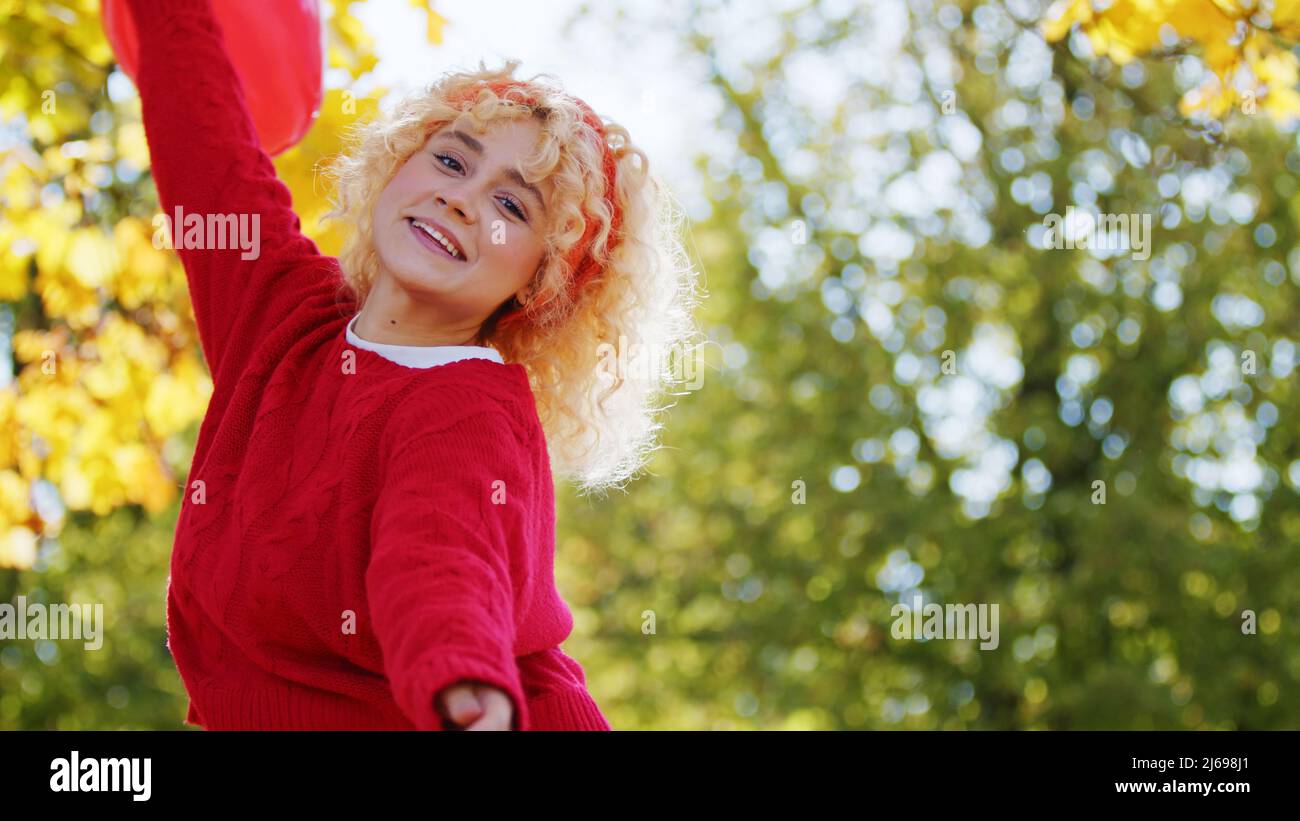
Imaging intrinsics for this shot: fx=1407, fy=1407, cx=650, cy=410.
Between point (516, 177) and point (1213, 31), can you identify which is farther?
point (1213, 31)

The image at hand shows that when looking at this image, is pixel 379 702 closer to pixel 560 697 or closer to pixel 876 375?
pixel 560 697

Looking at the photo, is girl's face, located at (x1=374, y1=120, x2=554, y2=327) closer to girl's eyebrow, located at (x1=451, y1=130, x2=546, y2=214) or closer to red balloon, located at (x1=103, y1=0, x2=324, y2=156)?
girl's eyebrow, located at (x1=451, y1=130, x2=546, y2=214)

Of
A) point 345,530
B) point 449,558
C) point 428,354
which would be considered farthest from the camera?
point 428,354

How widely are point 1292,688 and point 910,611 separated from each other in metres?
2.12

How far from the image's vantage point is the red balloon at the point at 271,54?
6.41 feet

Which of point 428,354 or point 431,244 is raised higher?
point 431,244

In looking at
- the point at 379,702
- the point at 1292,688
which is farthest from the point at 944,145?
the point at 379,702

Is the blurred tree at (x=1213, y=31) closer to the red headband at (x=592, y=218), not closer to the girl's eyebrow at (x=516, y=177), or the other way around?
the red headband at (x=592, y=218)

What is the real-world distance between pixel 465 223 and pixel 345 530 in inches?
15.1

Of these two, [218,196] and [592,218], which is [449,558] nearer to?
[592,218]

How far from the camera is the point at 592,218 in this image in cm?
166

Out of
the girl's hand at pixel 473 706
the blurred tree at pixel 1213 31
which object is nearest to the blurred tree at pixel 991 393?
the blurred tree at pixel 1213 31

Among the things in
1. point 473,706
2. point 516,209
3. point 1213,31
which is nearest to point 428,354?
point 516,209
